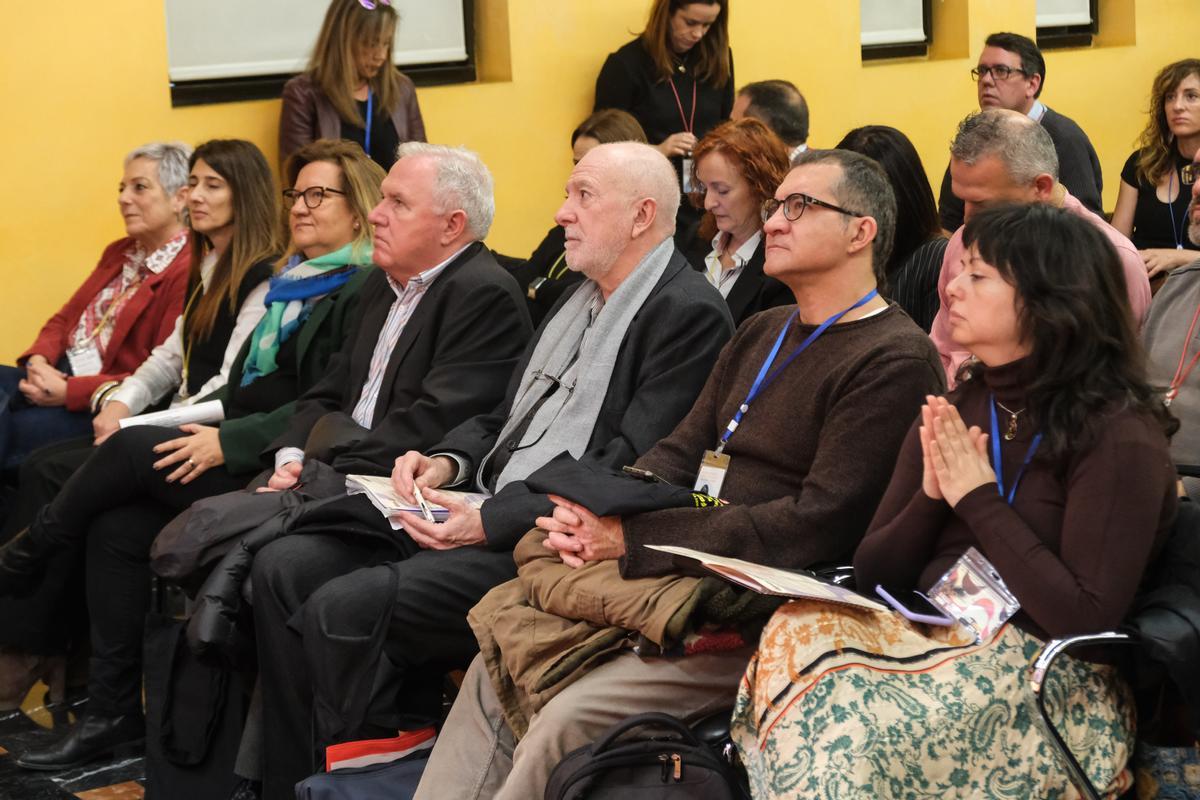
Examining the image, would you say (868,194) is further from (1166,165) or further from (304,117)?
(304,117)

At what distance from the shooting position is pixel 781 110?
5809mm

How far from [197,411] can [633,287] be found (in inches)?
66.4

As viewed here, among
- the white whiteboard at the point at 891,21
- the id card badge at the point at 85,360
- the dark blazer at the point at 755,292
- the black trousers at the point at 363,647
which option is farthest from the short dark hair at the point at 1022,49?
the black trousers at the point at 363,647

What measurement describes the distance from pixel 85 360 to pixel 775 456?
10.9ft

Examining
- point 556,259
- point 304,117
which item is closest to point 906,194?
point 556,259

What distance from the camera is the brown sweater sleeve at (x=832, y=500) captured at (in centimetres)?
297

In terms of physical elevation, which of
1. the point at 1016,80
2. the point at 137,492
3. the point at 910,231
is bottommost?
the point at 137,492

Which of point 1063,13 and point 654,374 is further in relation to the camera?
point 1063,13

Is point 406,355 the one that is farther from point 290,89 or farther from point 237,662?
point 290,89

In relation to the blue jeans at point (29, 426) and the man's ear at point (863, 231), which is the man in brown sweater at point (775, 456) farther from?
the blue jeans at point (29, 426)

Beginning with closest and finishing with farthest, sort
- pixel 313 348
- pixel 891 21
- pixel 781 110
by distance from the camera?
pixel 313 348
pixel 781 110
pixel 891 21

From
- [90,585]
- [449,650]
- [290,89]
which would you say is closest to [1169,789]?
[449,650]

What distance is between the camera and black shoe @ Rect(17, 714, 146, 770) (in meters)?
4.23

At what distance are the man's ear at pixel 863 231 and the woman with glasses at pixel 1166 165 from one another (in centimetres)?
318
